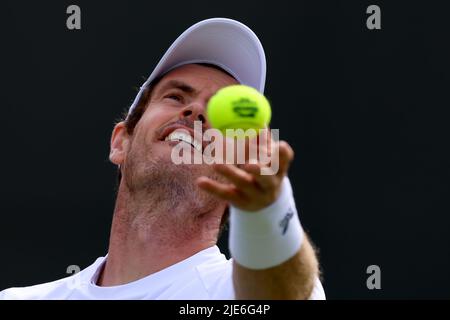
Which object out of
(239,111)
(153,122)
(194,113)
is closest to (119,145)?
(153,122)

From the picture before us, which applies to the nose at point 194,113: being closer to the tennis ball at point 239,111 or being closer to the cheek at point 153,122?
the cheek at point 153,122

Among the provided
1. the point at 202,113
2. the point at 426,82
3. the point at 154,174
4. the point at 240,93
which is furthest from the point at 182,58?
the point at 426,82

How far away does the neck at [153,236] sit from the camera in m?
2.61

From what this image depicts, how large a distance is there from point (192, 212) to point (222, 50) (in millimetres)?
712

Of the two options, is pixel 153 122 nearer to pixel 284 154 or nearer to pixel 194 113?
pixel 194 113

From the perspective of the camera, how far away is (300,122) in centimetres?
450

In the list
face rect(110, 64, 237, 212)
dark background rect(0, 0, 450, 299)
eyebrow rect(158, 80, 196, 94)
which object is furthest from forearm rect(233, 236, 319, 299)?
dark background rect(0, 0, 450, 299)

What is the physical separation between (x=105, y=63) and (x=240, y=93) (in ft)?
8.49

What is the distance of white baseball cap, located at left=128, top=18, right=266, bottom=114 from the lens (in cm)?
303

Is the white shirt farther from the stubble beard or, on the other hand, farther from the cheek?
the cheek

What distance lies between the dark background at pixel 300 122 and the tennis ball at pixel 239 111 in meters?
2.34

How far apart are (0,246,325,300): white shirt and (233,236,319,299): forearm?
0.19m

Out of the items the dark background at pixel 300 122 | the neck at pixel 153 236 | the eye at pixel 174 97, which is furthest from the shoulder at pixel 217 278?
the dark background at pixel 300 122

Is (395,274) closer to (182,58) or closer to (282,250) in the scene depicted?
(182,58)
